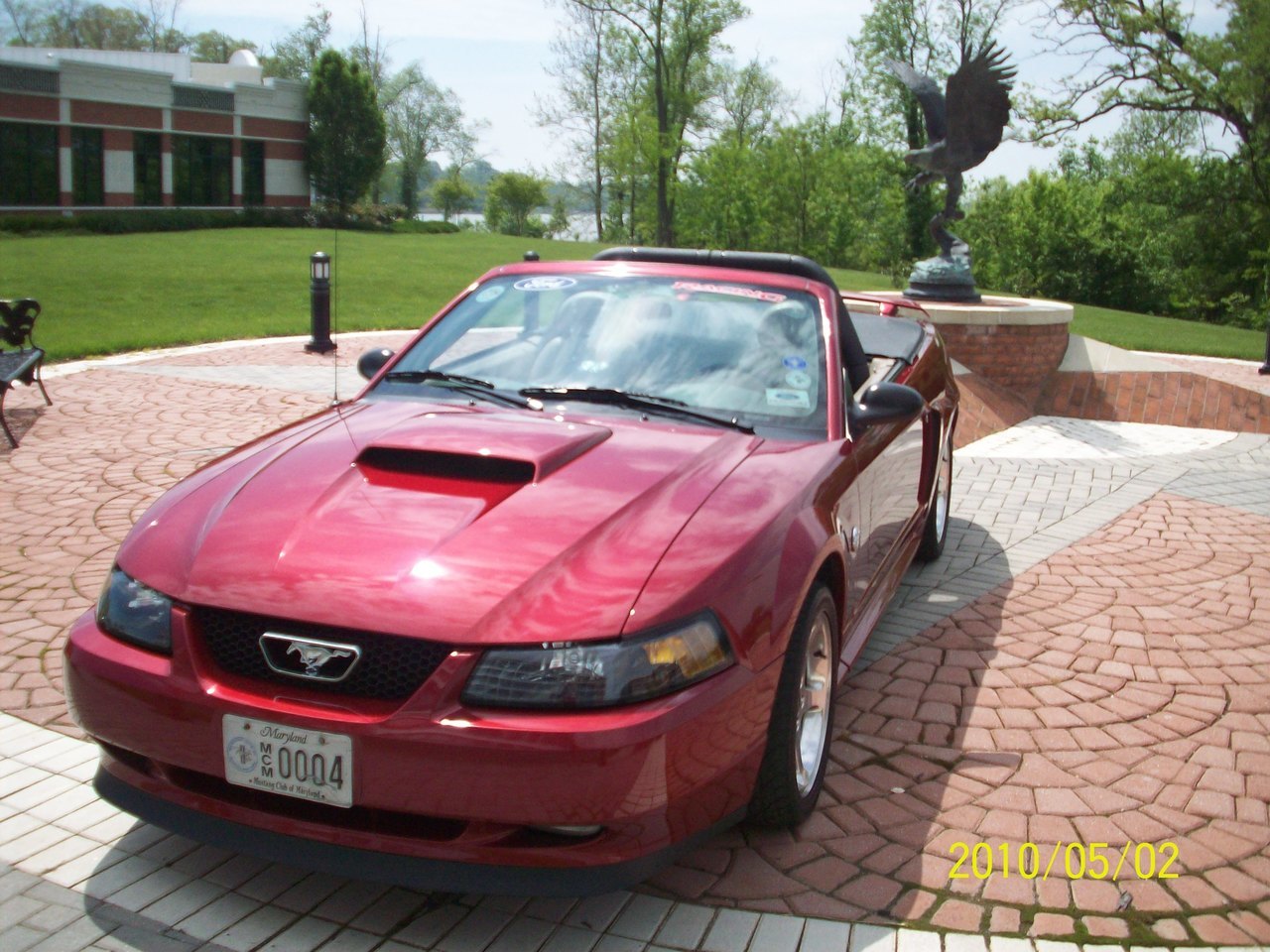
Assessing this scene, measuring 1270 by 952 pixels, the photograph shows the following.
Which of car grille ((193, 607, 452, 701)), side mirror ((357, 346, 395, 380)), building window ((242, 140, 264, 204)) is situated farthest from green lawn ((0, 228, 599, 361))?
building window ((242, 140, 264, 204))

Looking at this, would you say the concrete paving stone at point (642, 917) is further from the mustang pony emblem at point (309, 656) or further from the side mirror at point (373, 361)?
the side mirror at point (373, 361)

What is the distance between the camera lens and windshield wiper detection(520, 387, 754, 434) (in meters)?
3.86

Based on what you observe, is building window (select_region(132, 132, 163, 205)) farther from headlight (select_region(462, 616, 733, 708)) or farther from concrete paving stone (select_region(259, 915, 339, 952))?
headlight (select_region(462, 616, 733, 708))

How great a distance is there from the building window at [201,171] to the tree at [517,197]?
59.6 feet

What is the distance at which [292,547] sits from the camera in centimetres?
293

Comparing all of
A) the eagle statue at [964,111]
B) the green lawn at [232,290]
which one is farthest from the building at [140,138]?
the eagle statue at [964,111]

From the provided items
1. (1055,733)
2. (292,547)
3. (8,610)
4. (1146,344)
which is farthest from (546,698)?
(1146,344)

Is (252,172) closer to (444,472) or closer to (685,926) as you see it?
(444,472)

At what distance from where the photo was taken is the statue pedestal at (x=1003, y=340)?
12.3 m

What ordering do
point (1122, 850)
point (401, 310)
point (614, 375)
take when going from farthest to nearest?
point (401, 310), point (614, 375), point (1122, 850)

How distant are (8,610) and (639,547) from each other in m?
3.62

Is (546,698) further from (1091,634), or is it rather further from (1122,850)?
(1091,634)

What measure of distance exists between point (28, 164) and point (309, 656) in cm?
4641

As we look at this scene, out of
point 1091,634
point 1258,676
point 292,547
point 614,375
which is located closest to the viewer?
point 292,547
